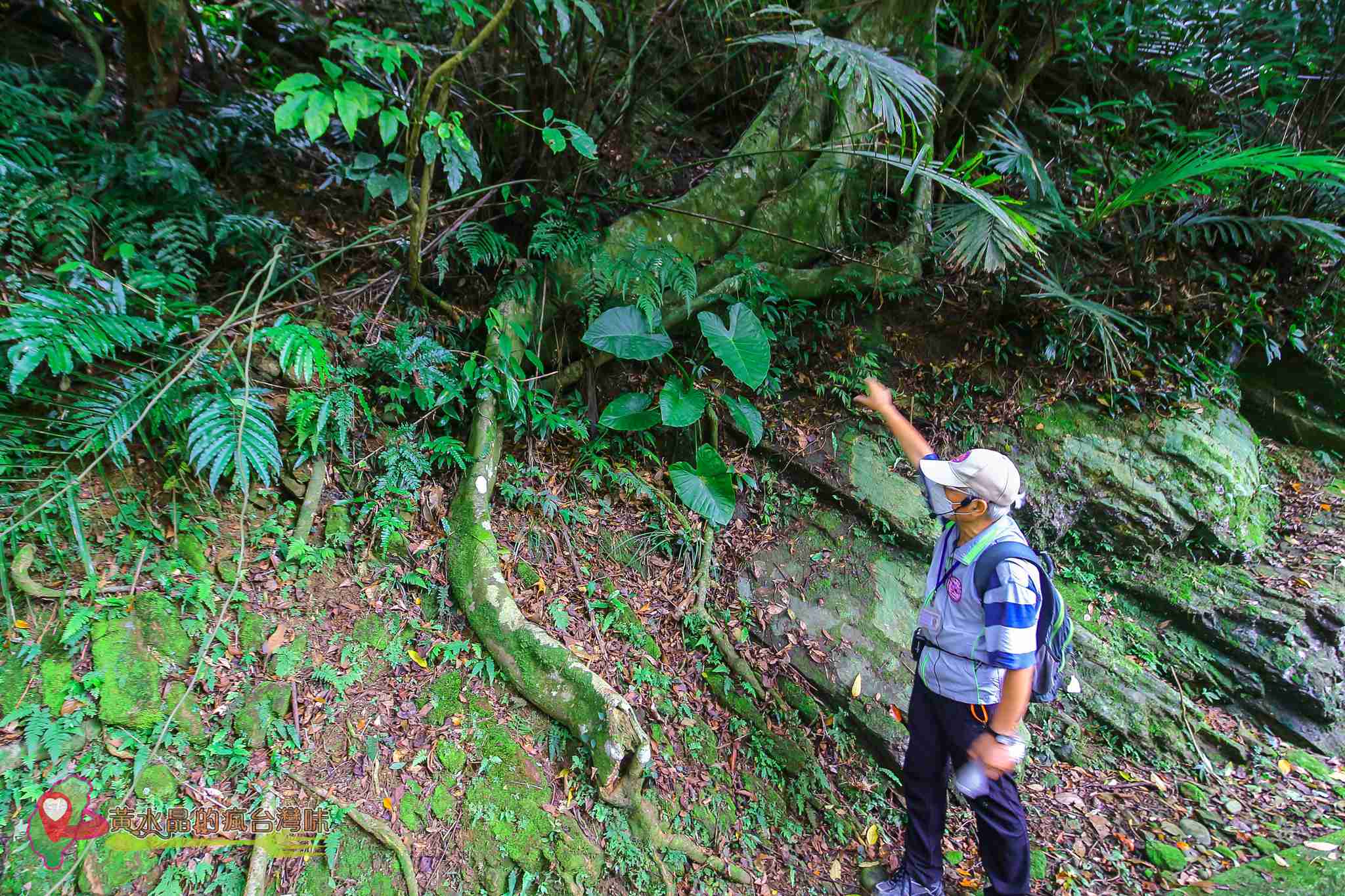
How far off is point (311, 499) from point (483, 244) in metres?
1.85

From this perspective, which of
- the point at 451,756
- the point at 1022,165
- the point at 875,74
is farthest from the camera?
the point at 1022,165

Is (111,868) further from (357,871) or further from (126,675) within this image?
(357,871)

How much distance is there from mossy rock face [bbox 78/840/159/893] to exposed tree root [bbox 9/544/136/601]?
98 cm

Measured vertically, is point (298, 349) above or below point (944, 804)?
above

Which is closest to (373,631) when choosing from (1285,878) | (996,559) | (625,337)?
(625,337)

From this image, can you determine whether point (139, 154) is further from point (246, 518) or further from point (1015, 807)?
point (1015, 807)

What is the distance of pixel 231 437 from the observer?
269 centimetres

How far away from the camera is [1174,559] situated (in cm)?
460

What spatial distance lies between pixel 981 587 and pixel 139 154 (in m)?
4.54

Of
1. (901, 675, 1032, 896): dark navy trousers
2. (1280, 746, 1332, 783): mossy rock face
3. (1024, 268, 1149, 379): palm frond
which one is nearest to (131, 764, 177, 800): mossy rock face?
(901, 675, 1032, 896): dark navy trousers

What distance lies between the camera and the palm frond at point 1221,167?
11.3ft

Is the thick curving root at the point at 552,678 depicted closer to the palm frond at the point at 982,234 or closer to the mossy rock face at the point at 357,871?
the mossy rock face at the point at 357,871

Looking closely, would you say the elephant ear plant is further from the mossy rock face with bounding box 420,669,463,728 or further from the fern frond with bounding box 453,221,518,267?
the mossy rock face with bounding box 420,669,463,728

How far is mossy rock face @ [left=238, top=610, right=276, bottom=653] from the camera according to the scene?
8.85 ft
